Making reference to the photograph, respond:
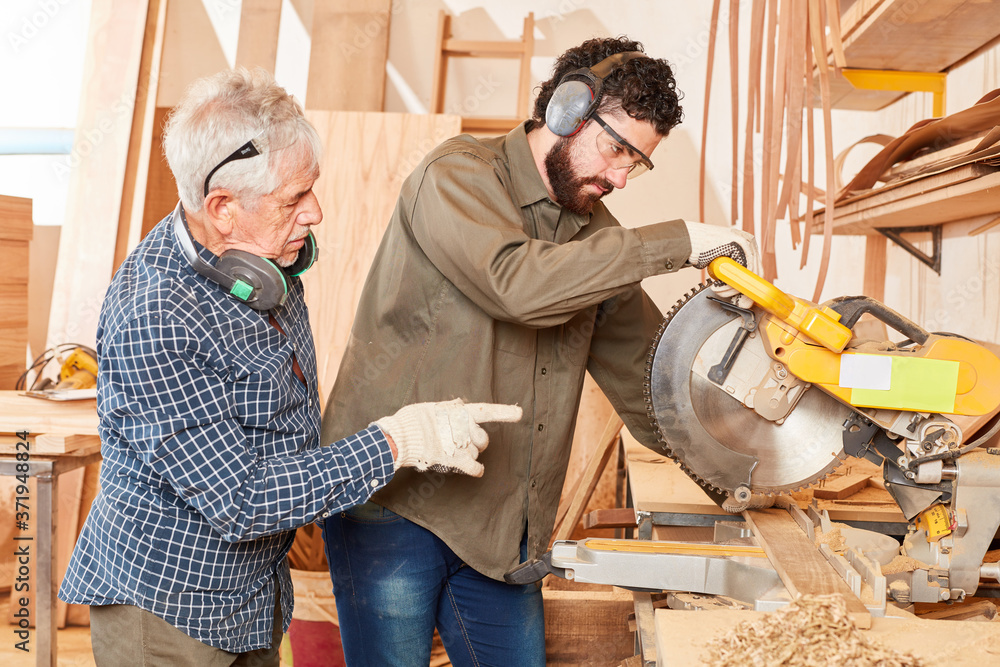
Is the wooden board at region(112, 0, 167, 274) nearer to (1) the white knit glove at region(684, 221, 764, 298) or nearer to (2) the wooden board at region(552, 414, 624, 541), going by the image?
(2) the wooden board at region(552, 414, 624, 541)

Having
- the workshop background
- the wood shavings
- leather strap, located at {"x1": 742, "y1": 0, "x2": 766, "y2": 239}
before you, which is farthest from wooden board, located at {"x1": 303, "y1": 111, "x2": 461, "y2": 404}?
the wood shavings

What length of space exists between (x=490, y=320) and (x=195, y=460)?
0.60 meters

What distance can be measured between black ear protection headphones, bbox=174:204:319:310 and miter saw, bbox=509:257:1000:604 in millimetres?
592

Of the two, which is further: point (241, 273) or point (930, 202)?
point (930, 202)

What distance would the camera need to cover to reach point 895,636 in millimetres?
1011

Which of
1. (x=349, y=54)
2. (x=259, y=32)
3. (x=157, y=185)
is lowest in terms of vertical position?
(x=157, y=185)

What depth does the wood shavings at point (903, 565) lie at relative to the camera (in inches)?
51.6

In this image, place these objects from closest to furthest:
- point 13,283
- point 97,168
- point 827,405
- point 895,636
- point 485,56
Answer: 1. point 895,636
2. point 827,405
3. point 13,283
4. point 97,168
5. point 485,56

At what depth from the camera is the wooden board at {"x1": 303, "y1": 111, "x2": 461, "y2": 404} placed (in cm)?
344

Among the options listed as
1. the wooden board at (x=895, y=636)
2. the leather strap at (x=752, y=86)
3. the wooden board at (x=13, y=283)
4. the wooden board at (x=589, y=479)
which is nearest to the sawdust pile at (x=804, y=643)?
the wooden board at (x=895, y=636)

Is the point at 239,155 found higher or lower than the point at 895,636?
higher

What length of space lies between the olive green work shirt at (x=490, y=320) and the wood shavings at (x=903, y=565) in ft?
1.82

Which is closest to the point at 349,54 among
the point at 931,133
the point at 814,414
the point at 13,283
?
the point at 13,283

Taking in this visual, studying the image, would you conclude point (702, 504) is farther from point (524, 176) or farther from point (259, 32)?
point (259, 32)
